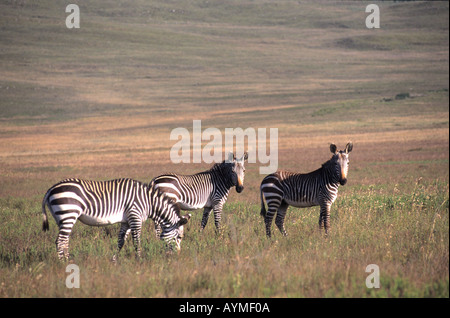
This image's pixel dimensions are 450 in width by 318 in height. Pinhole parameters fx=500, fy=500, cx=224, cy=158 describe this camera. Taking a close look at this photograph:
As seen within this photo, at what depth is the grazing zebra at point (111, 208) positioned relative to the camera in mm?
8461

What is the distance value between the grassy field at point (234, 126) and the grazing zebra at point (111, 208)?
37 cm

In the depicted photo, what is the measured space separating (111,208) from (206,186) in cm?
284

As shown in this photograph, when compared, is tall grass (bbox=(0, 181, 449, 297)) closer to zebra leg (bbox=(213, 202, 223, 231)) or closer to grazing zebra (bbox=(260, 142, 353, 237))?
zebra leg (bbox=(213, 202, 223, 231))

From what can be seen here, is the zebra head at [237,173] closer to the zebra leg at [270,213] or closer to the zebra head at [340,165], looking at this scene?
the zebra leg at [270,213]

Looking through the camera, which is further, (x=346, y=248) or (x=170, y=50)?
(x=170, y=50)

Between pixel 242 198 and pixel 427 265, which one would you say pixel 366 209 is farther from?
pixel 242 198

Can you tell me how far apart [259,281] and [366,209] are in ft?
19.5

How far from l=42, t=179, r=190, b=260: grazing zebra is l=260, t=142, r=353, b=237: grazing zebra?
2.22 meters

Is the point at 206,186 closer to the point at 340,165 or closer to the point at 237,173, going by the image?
the point at 237,173

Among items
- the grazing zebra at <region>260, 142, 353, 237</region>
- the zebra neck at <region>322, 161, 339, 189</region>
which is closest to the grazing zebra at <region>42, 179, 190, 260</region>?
the grazing zebra at <region>260, 142, 353, 237</region>

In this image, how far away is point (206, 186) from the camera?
1125 centimetres

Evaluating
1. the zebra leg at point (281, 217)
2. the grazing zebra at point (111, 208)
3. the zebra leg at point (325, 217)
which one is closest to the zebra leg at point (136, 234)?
the grazing zebra at point (111, 208)
